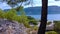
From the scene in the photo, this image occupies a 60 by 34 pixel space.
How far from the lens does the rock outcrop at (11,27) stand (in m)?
3.04

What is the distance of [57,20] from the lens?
12.4 feet

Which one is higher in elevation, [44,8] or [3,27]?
[44,8]

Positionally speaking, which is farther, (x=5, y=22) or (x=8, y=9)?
(x=8, y=9)

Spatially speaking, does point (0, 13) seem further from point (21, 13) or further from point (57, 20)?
point (57, 20)

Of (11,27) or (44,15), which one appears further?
(11,27)

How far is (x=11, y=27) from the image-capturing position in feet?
10.2

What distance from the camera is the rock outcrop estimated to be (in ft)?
9.97

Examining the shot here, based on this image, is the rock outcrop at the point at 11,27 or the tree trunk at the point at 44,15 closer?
the tree trunk at the point at 44,15

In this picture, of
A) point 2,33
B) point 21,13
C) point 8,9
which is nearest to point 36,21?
point 21,13

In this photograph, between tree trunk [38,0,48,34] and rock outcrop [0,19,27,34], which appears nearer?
tree trunk [38,0,48,34]

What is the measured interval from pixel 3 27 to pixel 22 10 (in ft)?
2.05

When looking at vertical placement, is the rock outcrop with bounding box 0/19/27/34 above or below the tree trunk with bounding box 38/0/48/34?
below

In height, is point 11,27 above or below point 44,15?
below

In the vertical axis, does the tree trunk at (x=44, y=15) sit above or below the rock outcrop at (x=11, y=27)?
above
